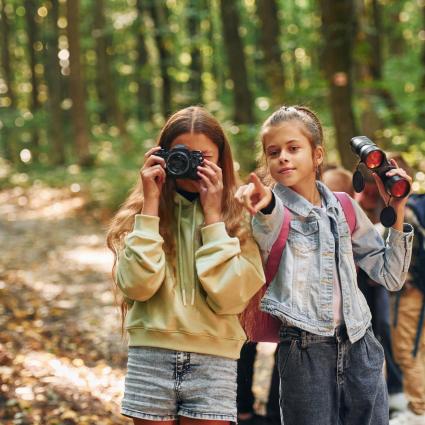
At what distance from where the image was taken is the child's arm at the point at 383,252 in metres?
2.97

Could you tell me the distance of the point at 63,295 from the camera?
8.71 metres

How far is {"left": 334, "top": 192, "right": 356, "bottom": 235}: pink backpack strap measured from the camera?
302 centimetres

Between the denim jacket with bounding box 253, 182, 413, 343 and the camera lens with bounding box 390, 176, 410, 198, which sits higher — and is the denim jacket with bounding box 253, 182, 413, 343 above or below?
below

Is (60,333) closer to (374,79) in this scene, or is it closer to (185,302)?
(185,302)

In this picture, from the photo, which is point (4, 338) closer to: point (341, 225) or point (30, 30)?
point (341, 225)

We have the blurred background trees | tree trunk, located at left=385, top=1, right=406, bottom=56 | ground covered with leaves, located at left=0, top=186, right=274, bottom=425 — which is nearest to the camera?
ground covered with leaves, located at left=0, top=186, right=274, bottom=425

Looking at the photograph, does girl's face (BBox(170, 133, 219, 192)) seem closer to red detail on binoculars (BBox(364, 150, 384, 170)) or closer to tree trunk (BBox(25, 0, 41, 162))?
red detail on binoculars (BBox(364, 150, 384, 170))

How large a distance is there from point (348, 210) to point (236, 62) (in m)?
12.4

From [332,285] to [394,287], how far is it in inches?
14.3

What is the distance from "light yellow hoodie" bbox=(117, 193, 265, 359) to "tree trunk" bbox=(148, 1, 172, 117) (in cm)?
1519

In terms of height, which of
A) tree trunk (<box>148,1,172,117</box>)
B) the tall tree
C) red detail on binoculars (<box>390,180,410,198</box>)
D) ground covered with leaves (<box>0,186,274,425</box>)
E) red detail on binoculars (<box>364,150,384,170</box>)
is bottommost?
ground covered with leaves (<box>0,186,274,425</box>)

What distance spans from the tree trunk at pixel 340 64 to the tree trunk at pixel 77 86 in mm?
12730

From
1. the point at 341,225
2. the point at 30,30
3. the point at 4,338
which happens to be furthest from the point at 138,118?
the point at 341,225

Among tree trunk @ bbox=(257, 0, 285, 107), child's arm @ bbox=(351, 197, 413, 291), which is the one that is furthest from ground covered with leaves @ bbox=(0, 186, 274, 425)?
tree trunk @ bbox=(257, 0, 285, 107)
